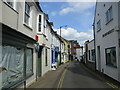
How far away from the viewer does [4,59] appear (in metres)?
5.47

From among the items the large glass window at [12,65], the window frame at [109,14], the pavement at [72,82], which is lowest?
the pavement at [72,82]

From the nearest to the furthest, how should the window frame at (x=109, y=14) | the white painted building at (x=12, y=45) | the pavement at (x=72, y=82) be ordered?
the white painted building at (x=12, y=45) → the pavement at (x=72, y=82) → the window frame at (x=109, y=14)

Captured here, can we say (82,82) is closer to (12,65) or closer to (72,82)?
(72,82)

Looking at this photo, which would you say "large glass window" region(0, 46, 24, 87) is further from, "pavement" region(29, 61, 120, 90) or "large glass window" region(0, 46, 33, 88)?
"pavement" region(29, 61, 120, 90)

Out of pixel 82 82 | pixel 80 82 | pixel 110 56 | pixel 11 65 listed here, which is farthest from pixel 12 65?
pixel 110 56

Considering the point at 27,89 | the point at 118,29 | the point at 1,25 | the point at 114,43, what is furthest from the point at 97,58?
the point at 1,25

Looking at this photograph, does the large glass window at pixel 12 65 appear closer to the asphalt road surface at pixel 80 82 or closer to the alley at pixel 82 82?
the asphalt road surface at pixel 80 82

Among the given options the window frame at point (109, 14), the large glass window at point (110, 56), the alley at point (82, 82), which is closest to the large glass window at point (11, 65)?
the alley at point (82, 82)

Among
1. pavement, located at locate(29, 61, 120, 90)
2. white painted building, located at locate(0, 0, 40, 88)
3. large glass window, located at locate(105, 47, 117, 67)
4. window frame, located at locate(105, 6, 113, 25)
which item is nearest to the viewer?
white painted building, located at locate(0, 0, 40, 88)

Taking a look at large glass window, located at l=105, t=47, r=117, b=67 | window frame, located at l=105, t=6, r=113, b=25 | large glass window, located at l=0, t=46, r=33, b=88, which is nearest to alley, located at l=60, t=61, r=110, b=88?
large glass window, located at l=105, t=47, r=117, b=67

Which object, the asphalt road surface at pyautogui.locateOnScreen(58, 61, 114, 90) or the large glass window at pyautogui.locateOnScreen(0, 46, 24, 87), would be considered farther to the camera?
the asphalt road surface at pyautogui.locateOnScreen(58, 61, 114, 90)

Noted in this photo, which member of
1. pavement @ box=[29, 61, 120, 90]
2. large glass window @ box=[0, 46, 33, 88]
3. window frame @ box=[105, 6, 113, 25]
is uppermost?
window frame @ box=[105, 6, 113, 25]

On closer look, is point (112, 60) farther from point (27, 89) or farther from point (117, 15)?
point (27, 89)

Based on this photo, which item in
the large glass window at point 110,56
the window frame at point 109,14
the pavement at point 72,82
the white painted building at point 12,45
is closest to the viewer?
the white painted building at point 12,45
